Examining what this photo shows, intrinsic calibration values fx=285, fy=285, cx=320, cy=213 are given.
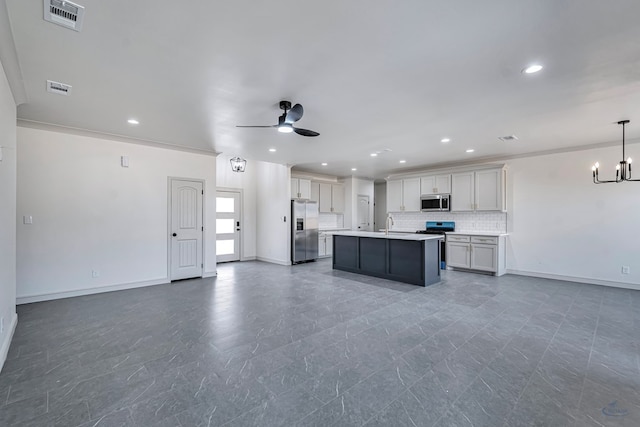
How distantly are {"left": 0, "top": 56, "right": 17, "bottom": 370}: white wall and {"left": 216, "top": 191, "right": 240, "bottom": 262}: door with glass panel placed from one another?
15.9 ft

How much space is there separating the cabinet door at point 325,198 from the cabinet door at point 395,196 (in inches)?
78.0

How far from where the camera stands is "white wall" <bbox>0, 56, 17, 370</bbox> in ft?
8.61

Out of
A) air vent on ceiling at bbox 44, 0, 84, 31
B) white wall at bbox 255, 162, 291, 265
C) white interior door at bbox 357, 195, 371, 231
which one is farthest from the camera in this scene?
white interior door at bbox 357, 195, 371, 231

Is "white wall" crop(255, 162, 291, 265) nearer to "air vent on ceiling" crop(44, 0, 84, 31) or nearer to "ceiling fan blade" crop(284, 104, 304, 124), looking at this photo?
"ceiling fan blade" crop(284, 104, 304, 124)

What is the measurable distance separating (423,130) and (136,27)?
152 inches

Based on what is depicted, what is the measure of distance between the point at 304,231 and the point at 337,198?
2.16 m

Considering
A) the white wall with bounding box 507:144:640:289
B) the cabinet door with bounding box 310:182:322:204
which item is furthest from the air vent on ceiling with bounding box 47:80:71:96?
the white wall with bounding box 507:144:640:289

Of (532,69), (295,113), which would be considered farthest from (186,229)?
(532,69)

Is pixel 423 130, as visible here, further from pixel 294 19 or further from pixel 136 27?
pixel 136 27

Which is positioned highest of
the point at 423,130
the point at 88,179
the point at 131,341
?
the point at 423,130

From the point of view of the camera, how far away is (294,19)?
2.00 metres

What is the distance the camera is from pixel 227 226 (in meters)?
8.18

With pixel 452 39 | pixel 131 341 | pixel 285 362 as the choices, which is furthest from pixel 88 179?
pixel 452 39

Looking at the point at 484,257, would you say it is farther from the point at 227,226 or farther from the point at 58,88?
the point at 58,88
